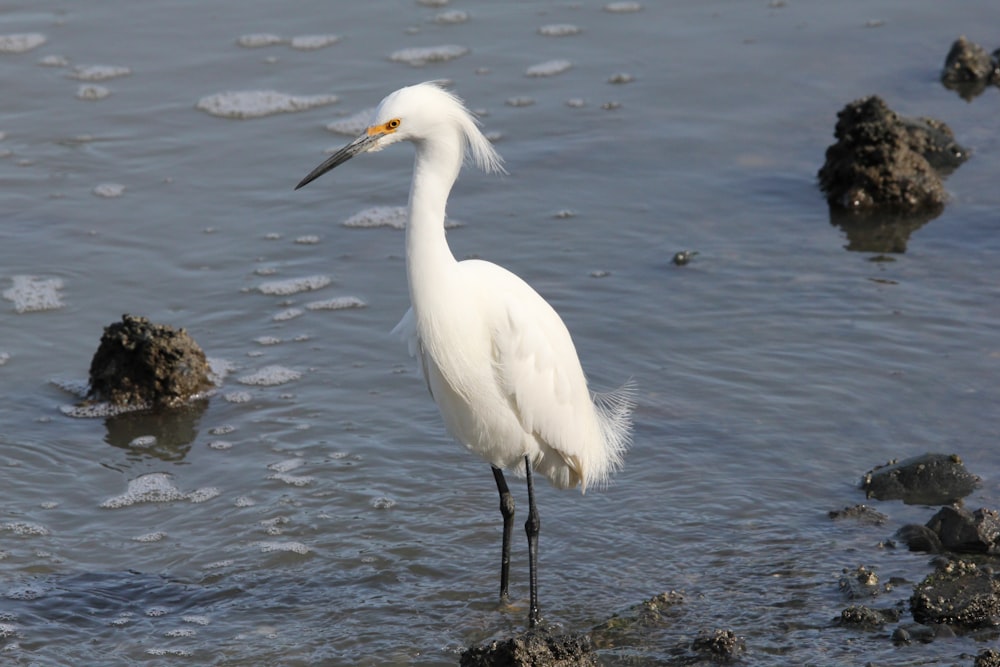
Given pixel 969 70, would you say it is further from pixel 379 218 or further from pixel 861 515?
pixel 861 515

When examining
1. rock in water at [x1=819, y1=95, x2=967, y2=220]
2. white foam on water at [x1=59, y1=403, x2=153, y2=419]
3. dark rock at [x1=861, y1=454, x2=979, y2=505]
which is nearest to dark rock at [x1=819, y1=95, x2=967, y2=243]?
rock in water at [x1=819, y1=95, x2=967, y2=220]

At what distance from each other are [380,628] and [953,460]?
267 centimetres

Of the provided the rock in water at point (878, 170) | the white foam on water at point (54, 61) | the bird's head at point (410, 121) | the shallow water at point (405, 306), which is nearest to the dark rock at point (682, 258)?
the shallow water at point (405, 306)

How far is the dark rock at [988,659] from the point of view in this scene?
15.3 ft

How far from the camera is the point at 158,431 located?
688 centimetres

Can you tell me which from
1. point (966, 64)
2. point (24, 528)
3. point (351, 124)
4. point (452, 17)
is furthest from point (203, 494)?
point (966, 64)

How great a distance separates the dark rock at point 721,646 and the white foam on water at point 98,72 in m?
7.71

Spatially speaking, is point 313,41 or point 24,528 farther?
point 313,41

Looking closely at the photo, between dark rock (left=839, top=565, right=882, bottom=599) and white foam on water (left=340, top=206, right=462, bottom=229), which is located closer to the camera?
dark rock (left=839, top=565, right=882, bottom=599)

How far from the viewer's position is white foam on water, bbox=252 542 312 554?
5.89 meters

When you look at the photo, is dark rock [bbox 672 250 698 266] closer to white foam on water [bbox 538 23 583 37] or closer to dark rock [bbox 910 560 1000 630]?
dark rock [bbox 910 560 1000 630]

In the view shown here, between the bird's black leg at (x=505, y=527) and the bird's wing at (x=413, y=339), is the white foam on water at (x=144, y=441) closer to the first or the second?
the bird's wing at (x=413, y=339)

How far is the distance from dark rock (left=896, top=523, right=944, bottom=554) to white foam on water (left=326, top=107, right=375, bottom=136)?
5.51 m

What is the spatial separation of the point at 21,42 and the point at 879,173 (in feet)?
23.3
